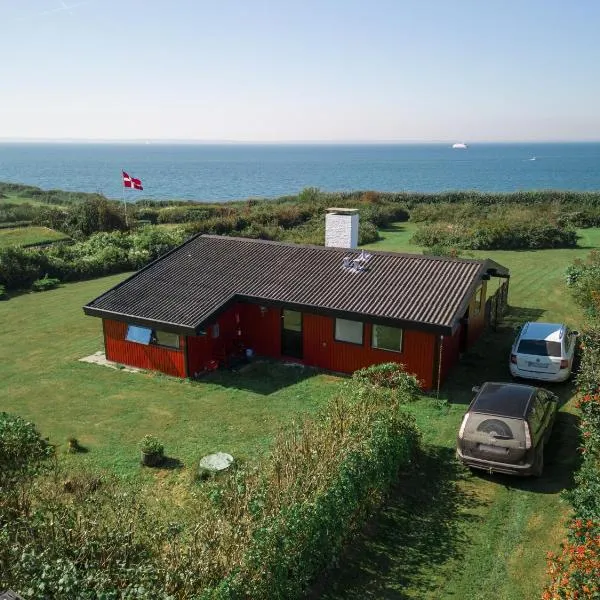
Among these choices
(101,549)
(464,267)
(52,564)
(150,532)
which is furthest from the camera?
(464,267)

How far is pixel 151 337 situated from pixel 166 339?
540 mm

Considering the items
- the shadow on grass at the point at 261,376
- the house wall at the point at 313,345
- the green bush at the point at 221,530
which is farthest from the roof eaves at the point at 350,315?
the green bush at the point at 221,530

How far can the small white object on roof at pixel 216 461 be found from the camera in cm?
1241

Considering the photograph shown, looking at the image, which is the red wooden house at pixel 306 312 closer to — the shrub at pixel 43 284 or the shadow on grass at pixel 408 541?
the shadow on grass at pixel 408 541

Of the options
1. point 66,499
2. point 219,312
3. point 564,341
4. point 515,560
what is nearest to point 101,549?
point 66,499

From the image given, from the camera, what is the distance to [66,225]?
43250mm

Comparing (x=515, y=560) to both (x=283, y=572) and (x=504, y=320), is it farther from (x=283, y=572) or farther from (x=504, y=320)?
(x=504, y=320)

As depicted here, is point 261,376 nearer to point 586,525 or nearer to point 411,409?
point 411,409

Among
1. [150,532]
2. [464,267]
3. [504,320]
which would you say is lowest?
[504,320]

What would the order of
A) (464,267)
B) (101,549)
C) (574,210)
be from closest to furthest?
(101,549), (464,267), (574,210)

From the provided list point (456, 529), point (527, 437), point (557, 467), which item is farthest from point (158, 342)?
point (557, 467)

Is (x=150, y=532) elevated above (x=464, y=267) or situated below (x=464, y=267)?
below

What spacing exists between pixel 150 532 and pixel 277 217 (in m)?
41.6

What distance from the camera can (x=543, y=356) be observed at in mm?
16766
